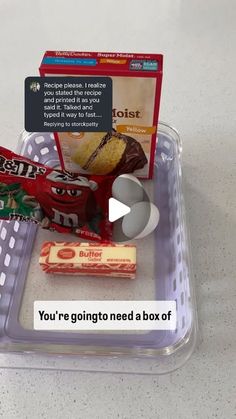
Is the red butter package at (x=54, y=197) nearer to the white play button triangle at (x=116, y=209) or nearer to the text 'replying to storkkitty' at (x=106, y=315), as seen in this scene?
the white play button triangle at (x=116, y=209)

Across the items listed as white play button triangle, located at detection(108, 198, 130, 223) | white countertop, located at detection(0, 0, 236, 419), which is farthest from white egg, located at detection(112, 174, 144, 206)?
white countertop, located at detection(0, 0, 236, 419)

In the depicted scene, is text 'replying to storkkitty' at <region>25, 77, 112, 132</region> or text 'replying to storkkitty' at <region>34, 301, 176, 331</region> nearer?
text 'replying to storkkitty' at <region>25, 77, 112, 132</region>

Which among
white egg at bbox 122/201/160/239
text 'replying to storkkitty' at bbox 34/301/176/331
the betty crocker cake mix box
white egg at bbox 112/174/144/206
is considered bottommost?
text 'replying to storkkitty' at bbox 34/301/176/331

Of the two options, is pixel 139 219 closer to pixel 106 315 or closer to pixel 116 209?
pixel 116 209

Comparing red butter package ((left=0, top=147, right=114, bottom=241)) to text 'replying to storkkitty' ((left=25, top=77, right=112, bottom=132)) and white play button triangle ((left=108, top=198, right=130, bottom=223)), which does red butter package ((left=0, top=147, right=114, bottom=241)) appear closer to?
white play button triangle ((left=108, top=198, right=130, bottom=223))

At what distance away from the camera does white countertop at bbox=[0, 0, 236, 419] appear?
1.83ft

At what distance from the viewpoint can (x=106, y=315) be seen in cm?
64

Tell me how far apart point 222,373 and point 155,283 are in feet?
0.55

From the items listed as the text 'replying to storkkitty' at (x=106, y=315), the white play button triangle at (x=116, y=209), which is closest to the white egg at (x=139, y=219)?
the white play button triangle at (x=116, y=209)

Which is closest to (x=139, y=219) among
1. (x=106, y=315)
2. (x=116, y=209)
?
(x=116, y=209)

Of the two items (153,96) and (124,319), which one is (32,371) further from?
(153,96)

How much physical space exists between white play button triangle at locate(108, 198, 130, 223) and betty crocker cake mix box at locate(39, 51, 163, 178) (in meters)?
0.07

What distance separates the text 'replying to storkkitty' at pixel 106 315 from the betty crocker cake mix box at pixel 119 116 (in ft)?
0.78

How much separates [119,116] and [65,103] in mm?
140
